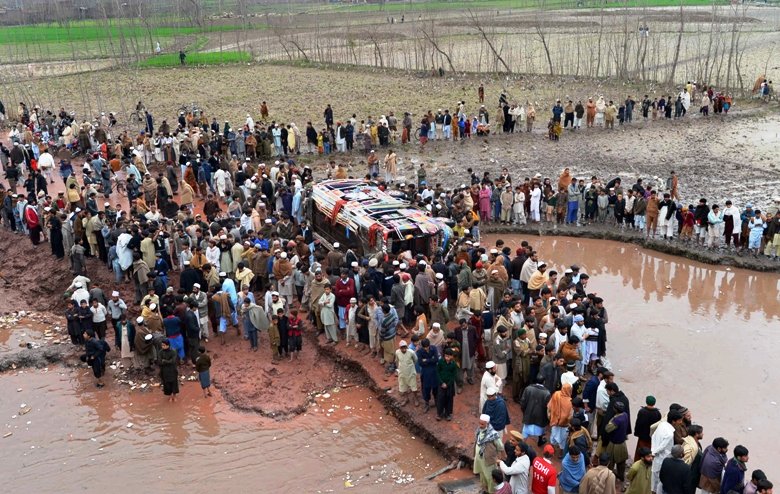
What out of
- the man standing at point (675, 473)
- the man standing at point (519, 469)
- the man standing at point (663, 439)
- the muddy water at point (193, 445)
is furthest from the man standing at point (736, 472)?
the muddy water at point (193, 445)

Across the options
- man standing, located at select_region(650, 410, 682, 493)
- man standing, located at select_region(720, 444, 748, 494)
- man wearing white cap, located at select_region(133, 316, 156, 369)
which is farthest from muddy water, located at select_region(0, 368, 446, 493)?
man standing, located at select_region(720, 444, 748, 494)

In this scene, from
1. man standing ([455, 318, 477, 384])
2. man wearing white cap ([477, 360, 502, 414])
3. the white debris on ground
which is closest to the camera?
man wearing white cap ([477, 360, 502, 414])

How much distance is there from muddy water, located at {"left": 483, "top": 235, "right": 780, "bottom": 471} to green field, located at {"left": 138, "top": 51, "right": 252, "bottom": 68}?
99.7 feet

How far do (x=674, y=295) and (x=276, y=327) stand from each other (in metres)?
8.19

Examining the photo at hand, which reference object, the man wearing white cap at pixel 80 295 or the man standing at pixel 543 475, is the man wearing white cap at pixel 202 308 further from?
the man standing at pixel 543 475

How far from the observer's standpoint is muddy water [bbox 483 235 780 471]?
10.6 meters

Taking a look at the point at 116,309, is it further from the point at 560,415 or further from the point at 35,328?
the point at 560,415

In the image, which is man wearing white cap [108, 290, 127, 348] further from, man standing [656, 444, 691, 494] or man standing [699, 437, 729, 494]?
man standing [699, 437, 729, 494]

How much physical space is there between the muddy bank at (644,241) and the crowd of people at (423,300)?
0.94 ft

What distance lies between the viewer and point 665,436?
842cm

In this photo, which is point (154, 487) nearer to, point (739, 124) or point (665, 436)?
point (665, 436)

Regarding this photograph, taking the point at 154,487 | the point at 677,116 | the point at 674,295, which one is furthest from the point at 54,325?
the point at 677,116

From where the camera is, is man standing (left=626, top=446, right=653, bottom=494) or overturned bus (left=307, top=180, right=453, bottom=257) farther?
overturned bus (left=307, top=180, right=453, bottom=257)

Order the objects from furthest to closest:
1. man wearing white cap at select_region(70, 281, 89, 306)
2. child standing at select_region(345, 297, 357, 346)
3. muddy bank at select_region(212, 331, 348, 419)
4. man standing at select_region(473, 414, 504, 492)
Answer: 1. man wearing white cap at select_region(70, 281, 89, 306)
2. child standing at select_region(345, 297, 357, 346)
3. muddy bank at select_region(212, 331, 348, 419)
4. man standing at select_region(473, 414, 504, 492)
